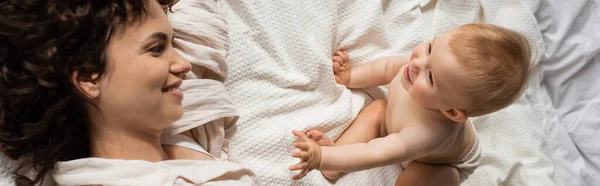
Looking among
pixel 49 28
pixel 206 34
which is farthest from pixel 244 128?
pixel 49 28

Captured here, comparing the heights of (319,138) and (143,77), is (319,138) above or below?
below

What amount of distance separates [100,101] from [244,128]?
34 cm

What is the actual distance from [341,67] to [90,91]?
600 millimetres

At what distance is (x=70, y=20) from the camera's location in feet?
2.93

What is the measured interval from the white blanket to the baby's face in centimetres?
23

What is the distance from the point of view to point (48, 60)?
2.93ft

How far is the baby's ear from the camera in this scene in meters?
1.10

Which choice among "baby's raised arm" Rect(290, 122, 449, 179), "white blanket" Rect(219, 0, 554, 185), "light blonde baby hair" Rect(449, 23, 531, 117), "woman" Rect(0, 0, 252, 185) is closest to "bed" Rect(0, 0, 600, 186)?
"white blanket" Rect(219, 0, 554, 185)

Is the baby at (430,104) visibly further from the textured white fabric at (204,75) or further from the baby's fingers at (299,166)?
the textured white fabric at (204,75)

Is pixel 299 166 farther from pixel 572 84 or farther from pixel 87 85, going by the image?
pixel 572 84

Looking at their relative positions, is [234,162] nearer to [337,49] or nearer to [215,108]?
[215,108]

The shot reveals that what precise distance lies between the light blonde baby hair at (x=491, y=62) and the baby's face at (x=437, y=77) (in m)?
0.01

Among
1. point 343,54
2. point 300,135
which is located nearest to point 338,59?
point 343,54

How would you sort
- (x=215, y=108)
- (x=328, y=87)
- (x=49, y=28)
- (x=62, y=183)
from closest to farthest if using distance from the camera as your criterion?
(x=49, y=28)
(x=62, y=183)
(x=215, y=108)
(x=328, y=87)
